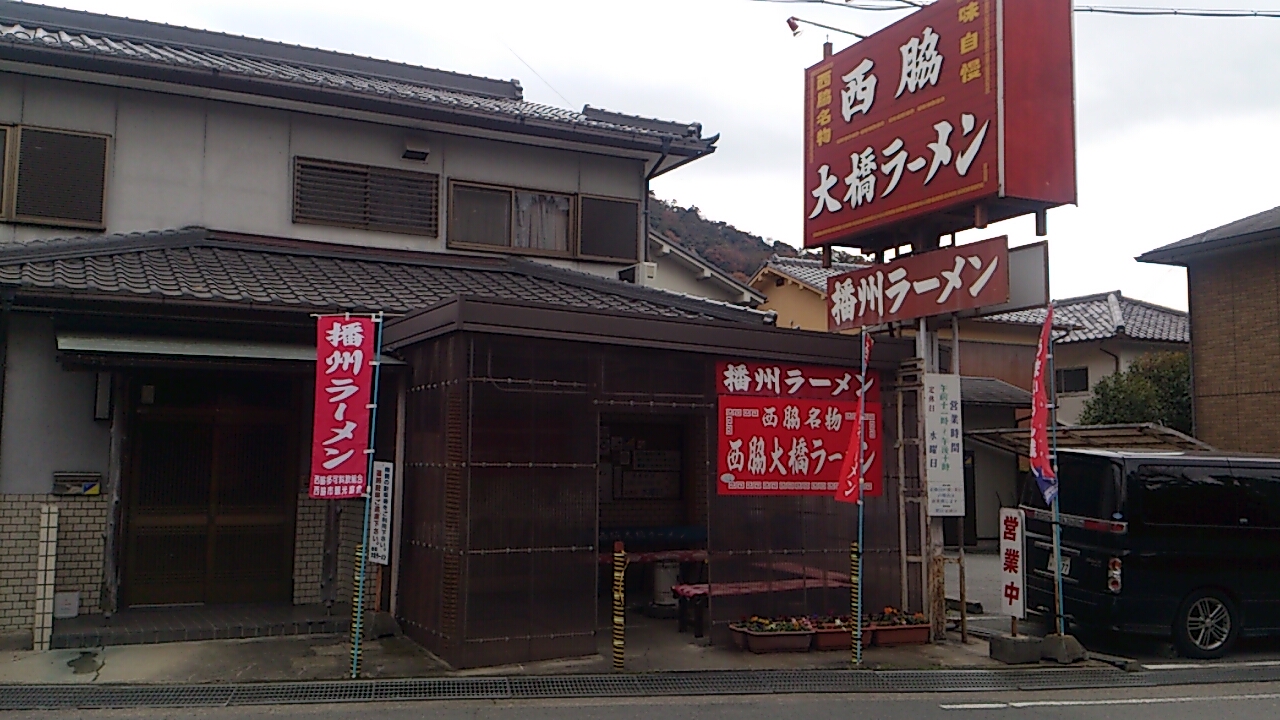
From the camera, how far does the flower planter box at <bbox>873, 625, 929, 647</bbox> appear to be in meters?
11.4

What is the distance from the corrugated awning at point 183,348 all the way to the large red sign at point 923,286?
560 cm

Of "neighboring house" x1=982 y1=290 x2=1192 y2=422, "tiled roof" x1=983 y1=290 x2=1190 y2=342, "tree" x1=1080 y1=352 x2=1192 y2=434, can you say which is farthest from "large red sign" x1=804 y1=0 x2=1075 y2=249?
"neighboring house" x1=982 y1=290 x2=1192 y2=422

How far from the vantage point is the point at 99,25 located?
15.9m

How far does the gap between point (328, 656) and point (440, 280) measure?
18.5 feet

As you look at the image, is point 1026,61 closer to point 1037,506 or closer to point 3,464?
point 1037,506

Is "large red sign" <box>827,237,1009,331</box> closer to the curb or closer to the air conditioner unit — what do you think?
the air conditioner unit

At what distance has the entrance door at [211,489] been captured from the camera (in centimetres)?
1213

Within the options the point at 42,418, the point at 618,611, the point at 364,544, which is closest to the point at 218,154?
the point at 42,418

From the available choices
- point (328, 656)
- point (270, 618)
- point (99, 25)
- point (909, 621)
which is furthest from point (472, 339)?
point (99, 25)

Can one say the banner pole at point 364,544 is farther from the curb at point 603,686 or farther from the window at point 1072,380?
the window at point 1072,380

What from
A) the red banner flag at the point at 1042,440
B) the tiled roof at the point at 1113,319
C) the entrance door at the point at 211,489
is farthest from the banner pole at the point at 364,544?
the tiled roof at the point at 1113,319

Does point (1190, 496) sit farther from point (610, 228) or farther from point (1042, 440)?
point (610, 228)

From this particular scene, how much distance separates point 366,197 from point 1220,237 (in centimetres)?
1518

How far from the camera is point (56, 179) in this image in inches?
504
